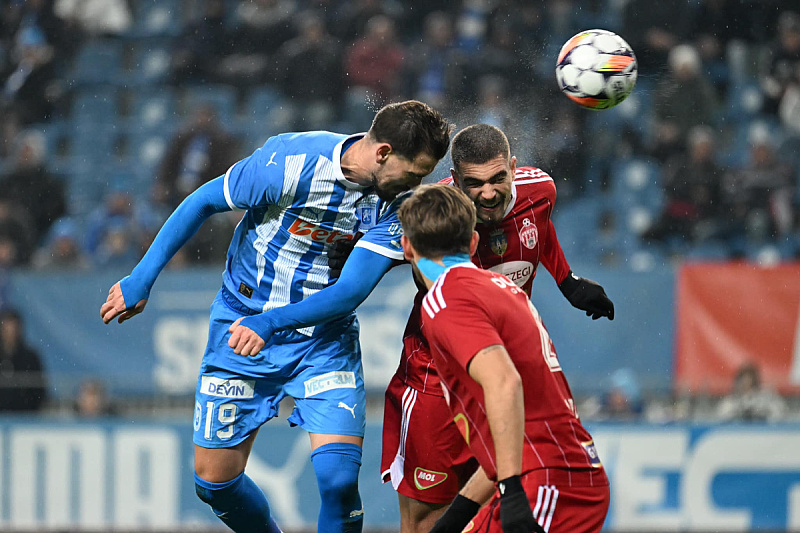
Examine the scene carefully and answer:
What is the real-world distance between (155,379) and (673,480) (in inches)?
174

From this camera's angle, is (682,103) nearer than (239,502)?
No

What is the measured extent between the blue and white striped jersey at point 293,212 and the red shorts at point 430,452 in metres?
0.71

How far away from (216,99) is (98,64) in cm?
187

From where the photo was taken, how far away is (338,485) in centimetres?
417

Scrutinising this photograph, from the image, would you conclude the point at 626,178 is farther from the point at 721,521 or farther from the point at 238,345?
the point at 238,345

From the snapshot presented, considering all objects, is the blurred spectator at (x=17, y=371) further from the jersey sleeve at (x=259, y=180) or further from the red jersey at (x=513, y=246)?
the red jersey at (x=513, y=246)

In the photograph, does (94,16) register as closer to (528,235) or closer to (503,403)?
(528,235)

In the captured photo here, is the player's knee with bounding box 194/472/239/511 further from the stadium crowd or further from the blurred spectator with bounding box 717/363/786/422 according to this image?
the blurred spectator with bounding box 717/363/786/422

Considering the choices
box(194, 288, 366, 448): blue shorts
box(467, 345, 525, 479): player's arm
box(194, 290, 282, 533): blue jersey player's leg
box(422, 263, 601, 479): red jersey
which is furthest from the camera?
box(194, 290, 282, 533): blue jersey player's leg

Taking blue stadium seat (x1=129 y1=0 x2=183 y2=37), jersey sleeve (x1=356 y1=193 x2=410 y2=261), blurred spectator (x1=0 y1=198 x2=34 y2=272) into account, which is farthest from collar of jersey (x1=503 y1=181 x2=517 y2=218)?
blue stadium seat (x1=129 y1=0 x2=183 y2=37)

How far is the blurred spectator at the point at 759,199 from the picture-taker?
9.40 metres

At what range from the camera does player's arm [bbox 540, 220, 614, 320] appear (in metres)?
4.63

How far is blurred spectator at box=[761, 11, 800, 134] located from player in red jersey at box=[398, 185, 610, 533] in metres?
7.86

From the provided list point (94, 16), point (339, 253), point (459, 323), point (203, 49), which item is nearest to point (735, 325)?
point (339, 253)
